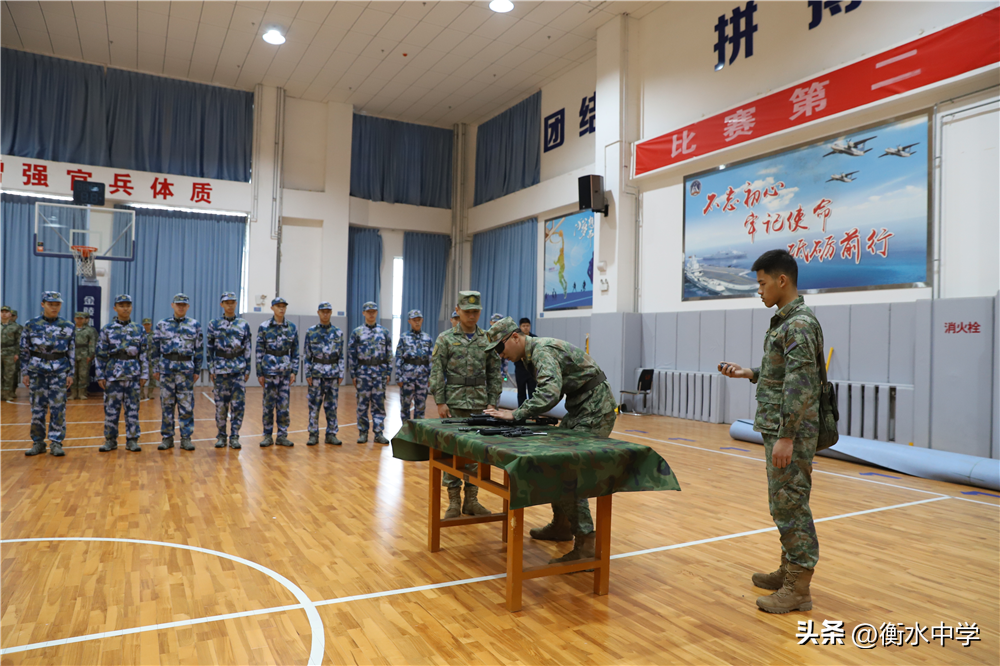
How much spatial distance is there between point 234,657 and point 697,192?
915 centimetres

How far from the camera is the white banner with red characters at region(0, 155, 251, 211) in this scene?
12.4 metres

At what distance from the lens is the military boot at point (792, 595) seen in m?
2.86

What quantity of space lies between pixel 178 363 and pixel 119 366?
0.53m

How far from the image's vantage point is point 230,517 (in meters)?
4.28

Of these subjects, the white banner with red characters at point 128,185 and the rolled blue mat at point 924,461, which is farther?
the white banner with red characters at point 128,185

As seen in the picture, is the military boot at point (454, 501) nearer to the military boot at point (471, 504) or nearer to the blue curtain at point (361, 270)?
the military boot at point (471, 504)

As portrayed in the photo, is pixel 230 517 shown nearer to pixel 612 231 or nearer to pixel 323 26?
pixel 612 231

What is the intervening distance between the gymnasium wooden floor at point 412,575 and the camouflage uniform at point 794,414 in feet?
1.30

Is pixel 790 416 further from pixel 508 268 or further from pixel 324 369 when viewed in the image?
pixel 508 268

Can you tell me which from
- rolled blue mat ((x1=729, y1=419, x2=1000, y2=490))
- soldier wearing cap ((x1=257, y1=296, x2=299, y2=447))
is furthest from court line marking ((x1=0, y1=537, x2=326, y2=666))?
rolled blue mat ((x1=729, y1=419, x2=1000, y2=490))

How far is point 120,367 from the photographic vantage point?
6367 millimetres

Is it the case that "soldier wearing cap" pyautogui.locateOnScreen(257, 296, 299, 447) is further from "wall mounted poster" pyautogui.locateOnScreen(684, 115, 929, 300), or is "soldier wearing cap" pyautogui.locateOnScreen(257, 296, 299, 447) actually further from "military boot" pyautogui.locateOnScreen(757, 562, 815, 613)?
"wall mounted poster" pyautogui.locateOnScreen(684, 115, 929, 300)

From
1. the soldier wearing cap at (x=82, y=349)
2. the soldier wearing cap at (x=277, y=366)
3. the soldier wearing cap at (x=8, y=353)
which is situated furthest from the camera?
the soldier wearing cap at (x=82, y=349)

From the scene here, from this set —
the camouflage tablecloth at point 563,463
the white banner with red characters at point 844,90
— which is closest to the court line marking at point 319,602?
the camouflage tablecloth at point 563,463
